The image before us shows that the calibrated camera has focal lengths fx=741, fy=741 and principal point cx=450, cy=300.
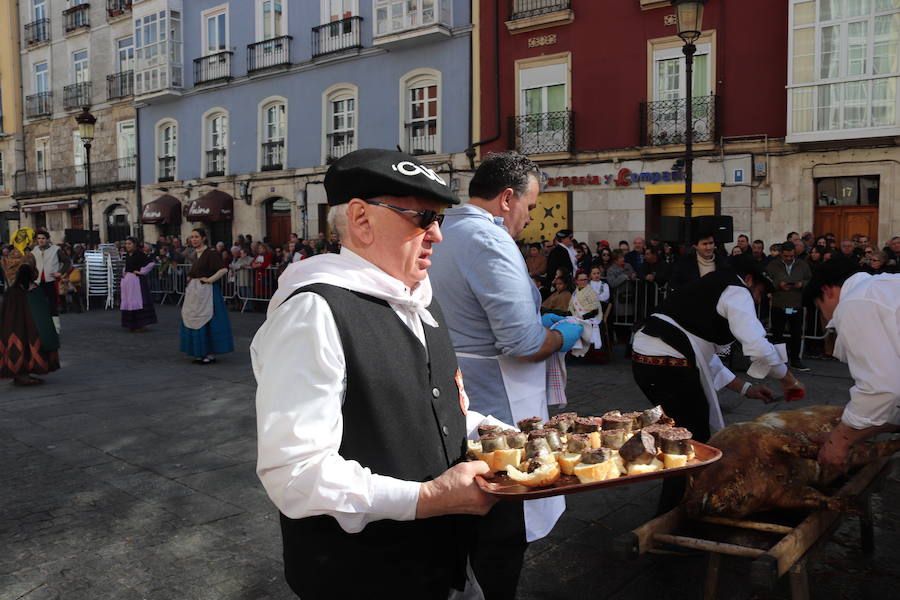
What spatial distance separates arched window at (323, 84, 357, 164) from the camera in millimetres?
23188

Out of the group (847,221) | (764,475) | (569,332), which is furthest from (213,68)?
(764,475)

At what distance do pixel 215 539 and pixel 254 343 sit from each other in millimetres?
2836

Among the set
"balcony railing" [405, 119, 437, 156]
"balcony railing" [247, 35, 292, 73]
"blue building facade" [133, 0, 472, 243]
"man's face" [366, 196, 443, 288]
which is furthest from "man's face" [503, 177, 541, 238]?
"balcony railing" [247, 35, 292, 73]

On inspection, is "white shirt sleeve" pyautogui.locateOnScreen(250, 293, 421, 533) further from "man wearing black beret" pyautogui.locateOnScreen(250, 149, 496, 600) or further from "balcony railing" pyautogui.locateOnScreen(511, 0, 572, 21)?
"balcony railing" pyautogui.locateOnScreen(511, 0, 572, 21)

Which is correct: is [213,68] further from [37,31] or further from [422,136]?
[37,31]

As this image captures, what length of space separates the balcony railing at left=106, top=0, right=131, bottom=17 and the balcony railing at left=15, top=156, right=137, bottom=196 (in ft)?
19.3

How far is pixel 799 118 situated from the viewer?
15.8m

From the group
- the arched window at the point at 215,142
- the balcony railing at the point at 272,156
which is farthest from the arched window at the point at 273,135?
the arched window at the point at 215,142

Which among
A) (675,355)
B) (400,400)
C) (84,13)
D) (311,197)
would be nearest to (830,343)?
(675,355)

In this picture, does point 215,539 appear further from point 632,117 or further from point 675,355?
point 632,117

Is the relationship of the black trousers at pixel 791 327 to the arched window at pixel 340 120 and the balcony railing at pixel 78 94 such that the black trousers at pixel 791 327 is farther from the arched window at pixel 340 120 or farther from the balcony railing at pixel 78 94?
the balcony railing at pixel 78 94

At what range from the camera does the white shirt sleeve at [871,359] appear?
9.58 ft

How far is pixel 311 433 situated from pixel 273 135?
25.4 metres

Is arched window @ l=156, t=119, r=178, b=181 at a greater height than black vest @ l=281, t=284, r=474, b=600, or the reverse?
arched window @ l=156, t=119, r=178, b=181
